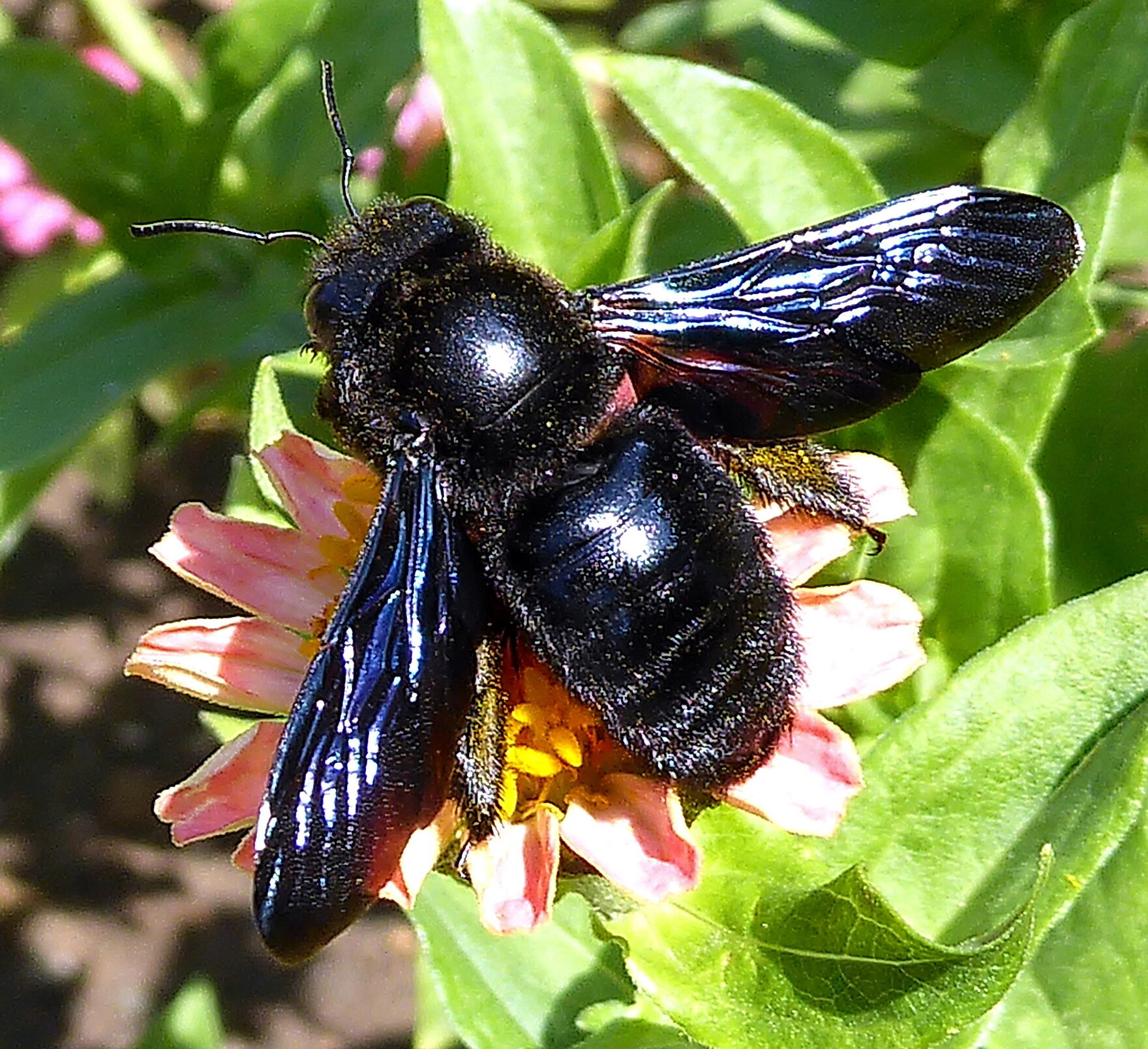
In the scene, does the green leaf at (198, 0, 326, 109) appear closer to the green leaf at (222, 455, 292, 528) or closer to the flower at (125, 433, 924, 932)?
the green leaf at (222, 455, 292, 528)

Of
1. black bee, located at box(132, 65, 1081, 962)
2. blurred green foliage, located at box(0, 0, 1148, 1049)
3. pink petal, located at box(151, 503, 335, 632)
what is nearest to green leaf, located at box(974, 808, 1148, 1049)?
blurred green foliage, located at box(0, 0, 1148, 1049)

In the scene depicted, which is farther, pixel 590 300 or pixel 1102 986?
pixel 1102 986

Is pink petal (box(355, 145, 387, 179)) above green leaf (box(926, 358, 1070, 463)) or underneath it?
underneath

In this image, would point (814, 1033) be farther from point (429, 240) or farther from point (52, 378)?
point (52, 378)

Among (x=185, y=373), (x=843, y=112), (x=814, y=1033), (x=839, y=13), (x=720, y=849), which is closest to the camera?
(x=814, y=1033)

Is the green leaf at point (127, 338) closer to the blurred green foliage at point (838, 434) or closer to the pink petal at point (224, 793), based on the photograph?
the blurred green foliage at point (838, 434)

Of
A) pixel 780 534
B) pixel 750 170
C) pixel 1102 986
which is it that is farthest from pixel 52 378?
pixel 1102 986

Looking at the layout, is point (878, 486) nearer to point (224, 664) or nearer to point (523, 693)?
point (523, 693)

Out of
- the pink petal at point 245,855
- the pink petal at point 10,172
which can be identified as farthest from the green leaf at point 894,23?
the pink petal at point 10,172
